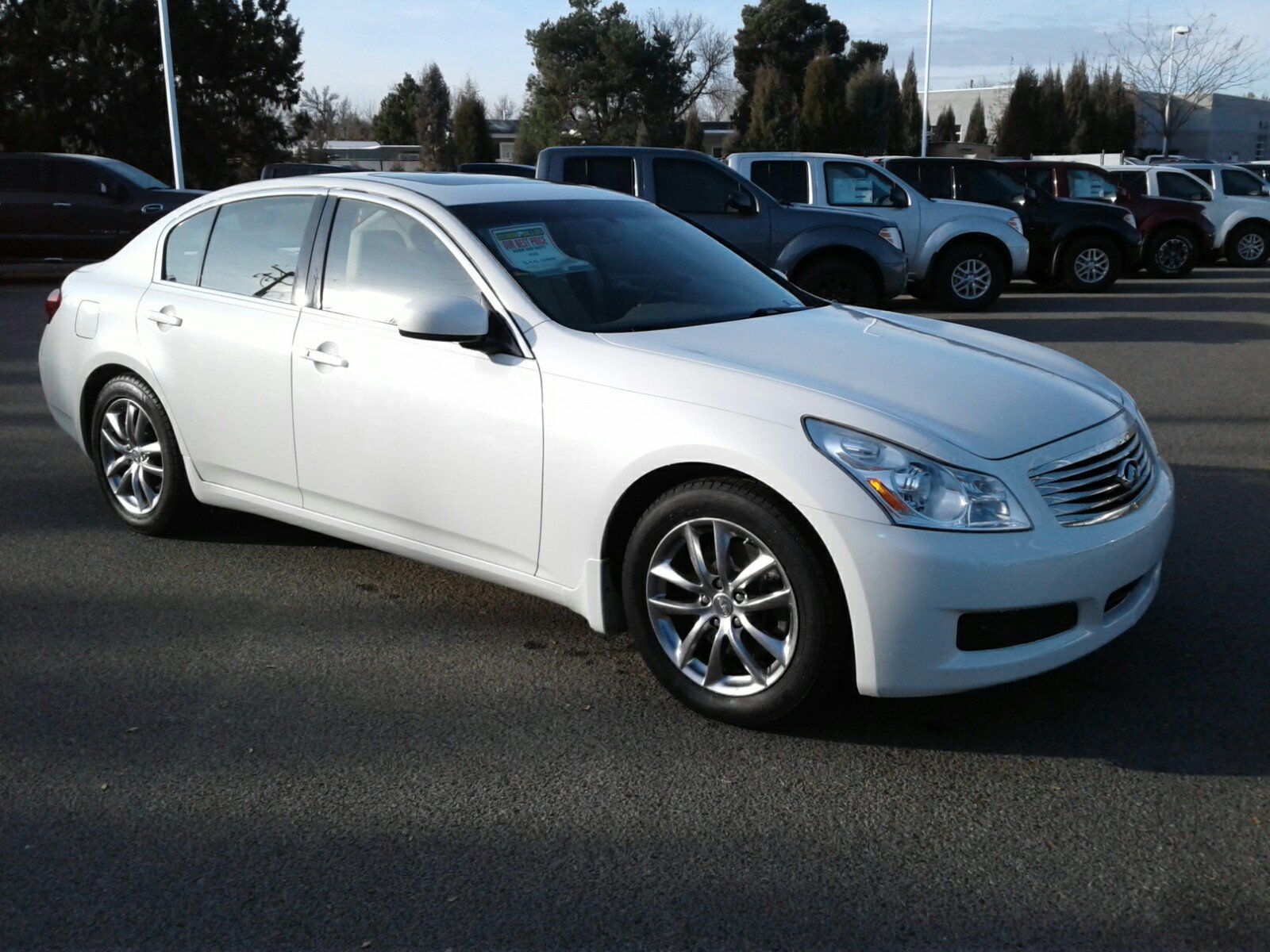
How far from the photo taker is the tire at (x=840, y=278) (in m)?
12.6

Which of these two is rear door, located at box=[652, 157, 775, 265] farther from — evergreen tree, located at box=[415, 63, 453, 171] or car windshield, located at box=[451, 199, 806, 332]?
evergreen tree, located at box=[415, 63, 453, 171]

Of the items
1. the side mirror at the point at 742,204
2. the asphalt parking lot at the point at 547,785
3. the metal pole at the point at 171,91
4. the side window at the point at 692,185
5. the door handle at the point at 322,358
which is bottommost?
the asphalt parking lot at the point at 547,785

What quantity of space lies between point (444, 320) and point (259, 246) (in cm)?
142

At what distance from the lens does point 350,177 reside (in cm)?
495

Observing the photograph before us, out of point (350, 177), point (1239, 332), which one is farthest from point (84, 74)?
point (350, 177)

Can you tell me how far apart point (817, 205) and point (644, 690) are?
1120cm

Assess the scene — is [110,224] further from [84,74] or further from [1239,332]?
[84,74]

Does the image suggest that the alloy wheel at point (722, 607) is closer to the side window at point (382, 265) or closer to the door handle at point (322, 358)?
the side window at point (382, 265)

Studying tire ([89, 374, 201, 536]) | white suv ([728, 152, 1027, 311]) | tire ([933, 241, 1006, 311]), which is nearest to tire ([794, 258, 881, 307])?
white suv ([728, 152, 1027, 311])

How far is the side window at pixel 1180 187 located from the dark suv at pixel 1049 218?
12.7 feet

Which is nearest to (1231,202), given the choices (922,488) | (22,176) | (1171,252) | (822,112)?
(1171,252)

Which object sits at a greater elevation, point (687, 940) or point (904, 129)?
point (904, 129)

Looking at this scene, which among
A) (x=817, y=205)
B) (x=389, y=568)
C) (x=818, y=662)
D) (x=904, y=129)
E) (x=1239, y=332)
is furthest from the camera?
(x=904, y=129)

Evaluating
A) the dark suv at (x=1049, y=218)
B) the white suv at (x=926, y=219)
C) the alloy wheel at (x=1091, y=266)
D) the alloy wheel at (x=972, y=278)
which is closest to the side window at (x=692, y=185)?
the white suv at (x=926, y=219)
